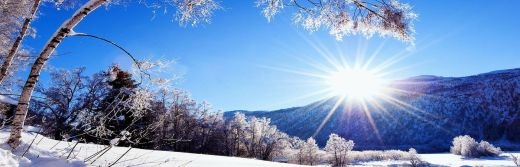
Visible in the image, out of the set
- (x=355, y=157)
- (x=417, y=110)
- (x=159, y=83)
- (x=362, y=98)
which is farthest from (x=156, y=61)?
(x=362, y=98)

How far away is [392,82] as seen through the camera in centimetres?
18950

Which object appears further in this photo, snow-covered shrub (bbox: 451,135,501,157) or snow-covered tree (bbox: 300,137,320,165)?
snow-covered shrub (bbox: 451,135,501,157)

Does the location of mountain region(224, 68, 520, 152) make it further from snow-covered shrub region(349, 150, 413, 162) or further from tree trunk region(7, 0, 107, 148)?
tree trunk region(7, 0, 107, 148)

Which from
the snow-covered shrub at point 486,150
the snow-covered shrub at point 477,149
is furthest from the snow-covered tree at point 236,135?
the snow-covered shrub at point 486,150

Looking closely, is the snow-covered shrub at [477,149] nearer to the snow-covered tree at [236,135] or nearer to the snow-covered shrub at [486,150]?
the snow-covered shrub at [486,150]

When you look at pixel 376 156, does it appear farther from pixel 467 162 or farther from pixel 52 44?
pixel 52 44

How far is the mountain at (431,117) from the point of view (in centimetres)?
12938

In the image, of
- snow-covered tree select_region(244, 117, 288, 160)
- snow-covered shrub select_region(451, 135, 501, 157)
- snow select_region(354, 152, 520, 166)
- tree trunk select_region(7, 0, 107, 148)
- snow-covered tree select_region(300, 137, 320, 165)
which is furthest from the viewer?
snow-covered shrub select_region(451, 135, 501, 157)

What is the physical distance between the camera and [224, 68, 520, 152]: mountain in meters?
129

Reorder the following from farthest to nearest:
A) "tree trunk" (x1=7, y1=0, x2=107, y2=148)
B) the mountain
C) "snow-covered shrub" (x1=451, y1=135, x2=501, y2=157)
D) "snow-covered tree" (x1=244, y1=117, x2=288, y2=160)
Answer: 1. the mountain
2. "snow-covered shrub" (x1=451, y1=135, x2=501, y2=157)
3. "snow-covered tree" (x1=244, y1=117, x2=288, y2=160)
4. "tree trunk" (x1=7, y1=0, x2=107, y2=148)

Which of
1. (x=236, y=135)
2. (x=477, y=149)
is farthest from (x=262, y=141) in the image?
(x=477, y=149)

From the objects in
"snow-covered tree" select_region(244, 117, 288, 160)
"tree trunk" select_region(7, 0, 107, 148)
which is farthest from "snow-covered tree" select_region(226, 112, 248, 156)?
"tree trunk" select_region(7, 0, 107, 148)

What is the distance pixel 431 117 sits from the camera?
141500 mm

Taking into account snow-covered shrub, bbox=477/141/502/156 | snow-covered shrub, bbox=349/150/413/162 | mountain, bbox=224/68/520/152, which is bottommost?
snow-covered shrub, bbox=349/150/413/162
